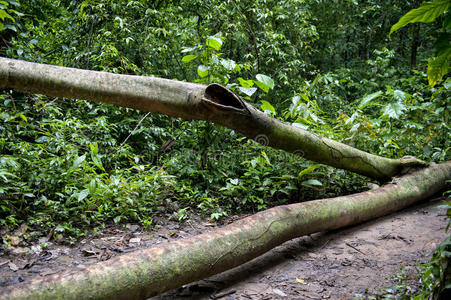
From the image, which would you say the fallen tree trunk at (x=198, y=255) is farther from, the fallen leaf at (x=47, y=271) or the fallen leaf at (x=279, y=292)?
the fallen leaf at (x=47, y=271)

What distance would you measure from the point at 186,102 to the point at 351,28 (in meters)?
8.37

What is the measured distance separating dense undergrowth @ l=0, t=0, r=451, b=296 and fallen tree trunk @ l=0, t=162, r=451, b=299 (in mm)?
570

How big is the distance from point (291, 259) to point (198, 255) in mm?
1009

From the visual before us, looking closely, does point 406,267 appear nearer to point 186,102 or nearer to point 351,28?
point 186,102

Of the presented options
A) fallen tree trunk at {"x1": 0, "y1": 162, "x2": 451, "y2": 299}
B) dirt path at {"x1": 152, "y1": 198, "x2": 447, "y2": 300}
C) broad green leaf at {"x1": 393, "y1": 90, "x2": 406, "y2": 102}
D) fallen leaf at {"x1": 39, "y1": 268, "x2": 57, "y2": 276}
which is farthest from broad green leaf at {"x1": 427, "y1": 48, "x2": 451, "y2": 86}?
broad green leaf at {"x1": 393, "y1": 90, "x2": 406, "y2": 102}

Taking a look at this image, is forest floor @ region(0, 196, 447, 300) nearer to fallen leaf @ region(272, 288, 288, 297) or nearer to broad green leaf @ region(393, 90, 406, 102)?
fallen leaf @ region(272, 288, 288, 297)

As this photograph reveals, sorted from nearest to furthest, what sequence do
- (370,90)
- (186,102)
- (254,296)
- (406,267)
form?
(254,296) < (406,267) < (186,102) < (370,90)

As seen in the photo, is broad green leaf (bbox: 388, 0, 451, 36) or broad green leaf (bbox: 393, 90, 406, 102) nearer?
broad green leaf (bbox: 388, 0, 451, 36)

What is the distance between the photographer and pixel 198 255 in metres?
2.05

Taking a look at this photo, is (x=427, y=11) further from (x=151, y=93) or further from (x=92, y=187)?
(x=92, y=187)

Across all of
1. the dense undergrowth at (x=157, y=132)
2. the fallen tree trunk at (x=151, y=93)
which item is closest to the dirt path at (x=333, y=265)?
the dense undergrowth at (x=157, y=132)

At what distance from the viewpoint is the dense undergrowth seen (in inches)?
121

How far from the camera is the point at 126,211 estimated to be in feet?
10.2

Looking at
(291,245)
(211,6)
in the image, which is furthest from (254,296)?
(211,6)
